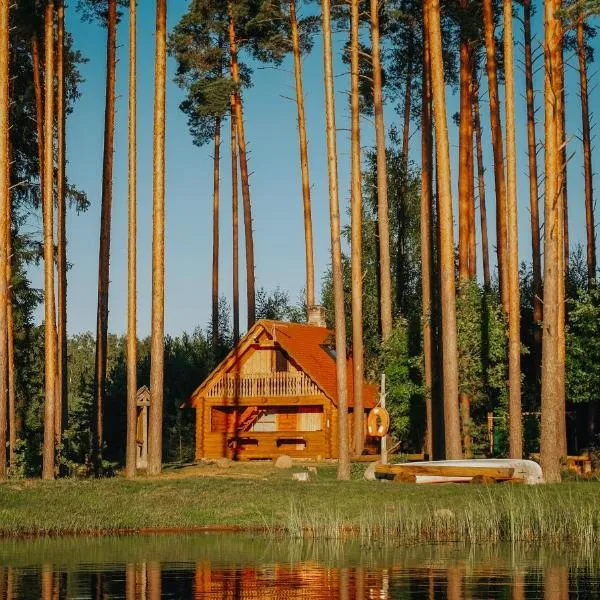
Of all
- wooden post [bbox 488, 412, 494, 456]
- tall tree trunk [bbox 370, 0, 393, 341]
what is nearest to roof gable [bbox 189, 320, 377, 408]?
tall tree trunk [bbox 370, 0, 393, 341]

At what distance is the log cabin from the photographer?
160 ft

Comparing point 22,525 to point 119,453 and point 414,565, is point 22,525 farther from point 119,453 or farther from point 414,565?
point 119,453

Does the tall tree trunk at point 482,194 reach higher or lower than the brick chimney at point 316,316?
higher

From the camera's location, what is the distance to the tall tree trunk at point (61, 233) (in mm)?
38688

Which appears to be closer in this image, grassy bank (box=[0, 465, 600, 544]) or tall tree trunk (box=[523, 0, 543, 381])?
grassy bank (box=[0, 465, 600, 544])

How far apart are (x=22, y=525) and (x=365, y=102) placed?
28.5m

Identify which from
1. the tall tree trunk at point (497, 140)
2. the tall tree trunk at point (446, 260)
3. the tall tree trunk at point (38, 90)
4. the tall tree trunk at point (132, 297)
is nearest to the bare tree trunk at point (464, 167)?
the tall tree trunk at point (497, 140)

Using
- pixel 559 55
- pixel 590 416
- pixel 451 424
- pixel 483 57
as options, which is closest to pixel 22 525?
pixel 451 424

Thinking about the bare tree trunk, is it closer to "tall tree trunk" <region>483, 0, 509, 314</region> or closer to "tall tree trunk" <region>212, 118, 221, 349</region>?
"tall tree trunk" <region>483, 0, 509, 314</region>

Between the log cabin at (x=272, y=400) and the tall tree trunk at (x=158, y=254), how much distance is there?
1388cm

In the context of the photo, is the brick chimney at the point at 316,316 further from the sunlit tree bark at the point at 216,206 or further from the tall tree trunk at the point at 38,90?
the tall tree trunk at the point at 38,90

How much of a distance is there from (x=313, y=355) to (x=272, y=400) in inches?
96.0

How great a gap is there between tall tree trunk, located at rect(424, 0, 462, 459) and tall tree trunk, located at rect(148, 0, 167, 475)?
7682 millimetres

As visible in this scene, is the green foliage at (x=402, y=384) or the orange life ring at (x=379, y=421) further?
the green foliage at (x=402, y=384)
